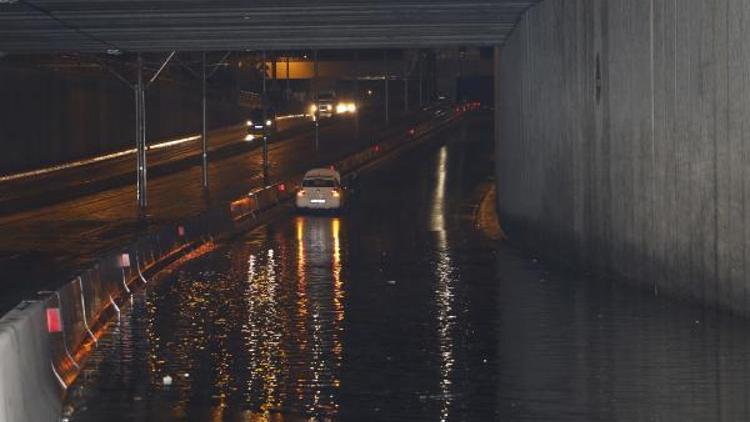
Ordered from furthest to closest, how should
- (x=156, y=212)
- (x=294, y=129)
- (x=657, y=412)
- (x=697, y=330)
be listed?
1. (x=294, y=129)
2. (x=156, y=212)
3. (x=697, y=330)
4. (x=657, y=412)

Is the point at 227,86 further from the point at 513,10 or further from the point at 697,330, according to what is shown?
the point at 697,330

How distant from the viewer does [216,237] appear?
131 ft

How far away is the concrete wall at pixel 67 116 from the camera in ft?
202

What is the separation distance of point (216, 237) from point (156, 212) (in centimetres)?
990

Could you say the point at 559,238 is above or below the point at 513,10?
below

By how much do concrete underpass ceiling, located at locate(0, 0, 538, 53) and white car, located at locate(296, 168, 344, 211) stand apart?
10.4m

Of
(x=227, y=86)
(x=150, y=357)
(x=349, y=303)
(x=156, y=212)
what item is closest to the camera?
(x=150, y=357)

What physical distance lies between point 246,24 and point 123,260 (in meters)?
11.1

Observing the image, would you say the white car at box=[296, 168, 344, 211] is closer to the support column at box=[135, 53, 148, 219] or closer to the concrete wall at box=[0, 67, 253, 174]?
the support column at box=[135, 53, 148, 219]

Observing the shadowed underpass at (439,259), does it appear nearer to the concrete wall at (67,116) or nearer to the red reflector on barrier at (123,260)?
the red reflector on barrier at (123,260)

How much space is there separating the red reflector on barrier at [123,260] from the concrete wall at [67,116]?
114ft

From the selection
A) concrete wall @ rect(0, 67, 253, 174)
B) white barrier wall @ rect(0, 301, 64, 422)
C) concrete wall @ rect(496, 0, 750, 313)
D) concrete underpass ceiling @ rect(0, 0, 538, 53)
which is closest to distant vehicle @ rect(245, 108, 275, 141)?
concrete wall @ rect(0, 67, 253, 174)

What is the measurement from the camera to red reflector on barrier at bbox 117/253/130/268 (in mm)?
25389

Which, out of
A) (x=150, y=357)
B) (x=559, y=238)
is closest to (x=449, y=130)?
(x=559, y=238)
